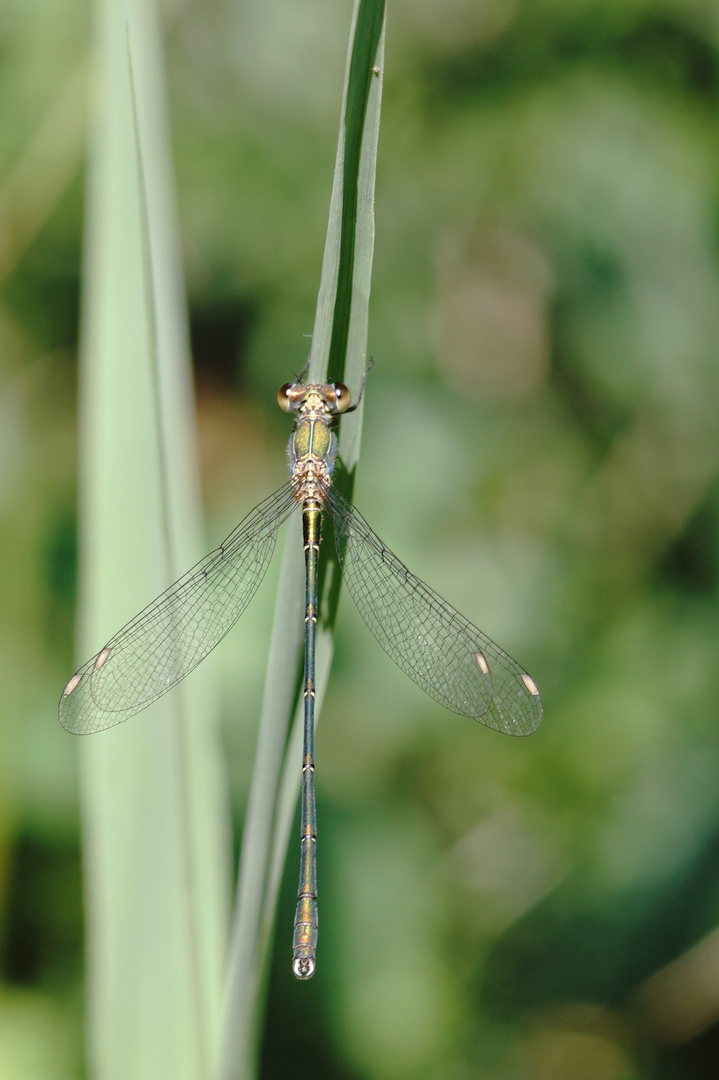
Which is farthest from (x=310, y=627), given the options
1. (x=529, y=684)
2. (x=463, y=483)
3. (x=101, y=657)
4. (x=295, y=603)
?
(x=463, y=483)

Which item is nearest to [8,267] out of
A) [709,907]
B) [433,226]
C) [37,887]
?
[433,226]

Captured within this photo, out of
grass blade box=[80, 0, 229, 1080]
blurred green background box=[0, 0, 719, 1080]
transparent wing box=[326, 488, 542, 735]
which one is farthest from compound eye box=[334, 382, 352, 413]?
blurred green background box=[0, 0, 719, 1080]

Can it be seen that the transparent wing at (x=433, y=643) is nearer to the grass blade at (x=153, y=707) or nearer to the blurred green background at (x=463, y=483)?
the grass blade at (x=153, y=707)

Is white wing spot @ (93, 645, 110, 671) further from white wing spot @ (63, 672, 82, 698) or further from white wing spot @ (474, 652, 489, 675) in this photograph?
white wing spot @ (474, 652, 489, 675)

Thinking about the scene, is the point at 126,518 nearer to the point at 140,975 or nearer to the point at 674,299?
the point at 140,975

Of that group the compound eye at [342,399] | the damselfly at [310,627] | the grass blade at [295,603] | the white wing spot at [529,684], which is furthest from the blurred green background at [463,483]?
the grass blade at [295,603]

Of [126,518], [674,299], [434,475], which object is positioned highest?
[674,299]

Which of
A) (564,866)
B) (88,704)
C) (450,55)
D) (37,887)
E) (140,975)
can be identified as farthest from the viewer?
(450,55)
